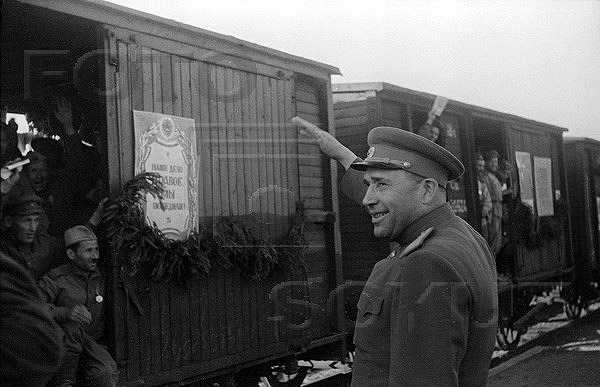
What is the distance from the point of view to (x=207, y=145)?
5352 mm

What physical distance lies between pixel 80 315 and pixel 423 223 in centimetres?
260

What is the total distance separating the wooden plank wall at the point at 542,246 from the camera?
413 inches

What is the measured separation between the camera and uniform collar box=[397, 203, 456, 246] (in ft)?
7.60

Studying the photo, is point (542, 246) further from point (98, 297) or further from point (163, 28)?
point (98, 297)

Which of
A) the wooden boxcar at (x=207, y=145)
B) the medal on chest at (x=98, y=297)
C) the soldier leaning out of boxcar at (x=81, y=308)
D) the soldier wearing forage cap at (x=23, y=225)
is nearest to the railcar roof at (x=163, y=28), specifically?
the wooden boxcar at (x=207, y=145)

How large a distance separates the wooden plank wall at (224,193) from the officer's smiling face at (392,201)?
264cm

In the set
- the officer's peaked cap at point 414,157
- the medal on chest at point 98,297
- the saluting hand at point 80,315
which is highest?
the officer's peaked cap at point 414,157

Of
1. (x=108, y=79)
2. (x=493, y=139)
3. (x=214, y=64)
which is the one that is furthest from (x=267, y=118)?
(x=493, y=139)

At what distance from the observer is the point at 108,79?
4.53m

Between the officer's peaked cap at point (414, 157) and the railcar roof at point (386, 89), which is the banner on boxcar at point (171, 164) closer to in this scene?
the officer's peaked cap at point (414, 157)

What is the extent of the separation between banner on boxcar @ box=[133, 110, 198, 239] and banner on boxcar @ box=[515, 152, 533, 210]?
22.6ft

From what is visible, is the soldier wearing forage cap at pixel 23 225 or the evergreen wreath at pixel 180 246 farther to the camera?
the evergreen wreath at pixel 180 246

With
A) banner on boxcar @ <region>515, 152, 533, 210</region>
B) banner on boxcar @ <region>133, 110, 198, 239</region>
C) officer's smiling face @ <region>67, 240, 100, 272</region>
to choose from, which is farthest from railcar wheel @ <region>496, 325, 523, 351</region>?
officer's smiling face @ <region>67, 240, 100, 272</region>

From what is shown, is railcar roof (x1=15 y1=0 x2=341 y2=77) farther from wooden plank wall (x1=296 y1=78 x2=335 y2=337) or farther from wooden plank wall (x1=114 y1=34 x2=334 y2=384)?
wooden plank wall (x1=296 y1=78 x2=335 y2=337)
